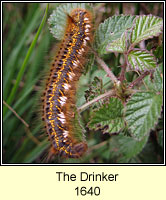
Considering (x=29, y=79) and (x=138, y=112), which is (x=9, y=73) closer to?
(x=29, y=79)

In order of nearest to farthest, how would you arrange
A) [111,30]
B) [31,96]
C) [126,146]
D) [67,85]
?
[111,30] < [67,85] < [126,146] < [31,96]

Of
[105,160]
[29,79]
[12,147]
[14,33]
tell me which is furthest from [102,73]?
[14,33]

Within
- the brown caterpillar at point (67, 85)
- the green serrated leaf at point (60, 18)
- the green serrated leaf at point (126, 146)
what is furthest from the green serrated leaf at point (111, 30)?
the green serrated leaf at point (126, 146)

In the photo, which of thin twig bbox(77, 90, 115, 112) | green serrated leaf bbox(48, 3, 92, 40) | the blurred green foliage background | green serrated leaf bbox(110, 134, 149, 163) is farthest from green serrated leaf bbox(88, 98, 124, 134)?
the blurred green foliage background

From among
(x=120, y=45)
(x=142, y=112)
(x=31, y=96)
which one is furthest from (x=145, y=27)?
(x=31, y=96)

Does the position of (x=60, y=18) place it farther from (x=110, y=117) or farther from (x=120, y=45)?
(x=110, y=117)

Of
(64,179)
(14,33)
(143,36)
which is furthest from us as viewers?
(14,33)
